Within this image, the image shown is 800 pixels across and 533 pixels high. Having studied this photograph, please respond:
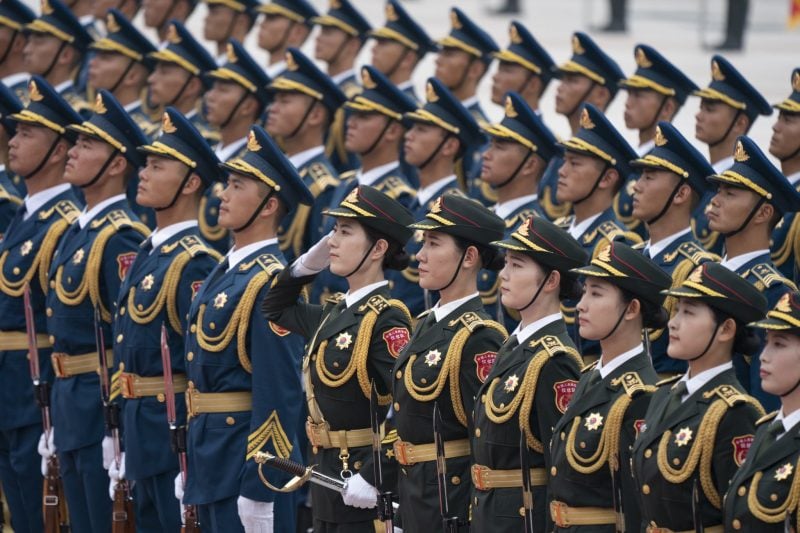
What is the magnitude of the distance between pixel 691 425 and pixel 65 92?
919 centimetres

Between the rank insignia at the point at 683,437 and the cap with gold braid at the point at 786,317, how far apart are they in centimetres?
51

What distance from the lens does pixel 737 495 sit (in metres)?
6.57

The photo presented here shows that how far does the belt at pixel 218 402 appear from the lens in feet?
29.2

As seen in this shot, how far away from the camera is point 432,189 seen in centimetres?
1180

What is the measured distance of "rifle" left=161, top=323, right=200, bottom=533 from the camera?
909 centimetres

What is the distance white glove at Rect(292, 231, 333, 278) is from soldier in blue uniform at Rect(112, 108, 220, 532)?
0.93 m

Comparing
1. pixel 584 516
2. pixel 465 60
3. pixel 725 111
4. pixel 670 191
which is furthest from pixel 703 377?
pixel 465 60

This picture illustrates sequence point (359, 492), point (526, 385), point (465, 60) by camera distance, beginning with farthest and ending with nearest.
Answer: point (465, 60) → point (359, 492) → point (526, 385)

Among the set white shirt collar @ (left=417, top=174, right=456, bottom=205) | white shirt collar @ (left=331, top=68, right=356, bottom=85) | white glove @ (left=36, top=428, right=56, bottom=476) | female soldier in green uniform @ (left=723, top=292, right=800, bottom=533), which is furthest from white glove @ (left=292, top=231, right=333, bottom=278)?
white shirt collar @ (left=331, top=68, right=356, bottom=85)

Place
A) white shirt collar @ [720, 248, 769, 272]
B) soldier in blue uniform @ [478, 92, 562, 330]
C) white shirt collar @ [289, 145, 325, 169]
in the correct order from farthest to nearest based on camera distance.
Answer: white shirt collar @ [289, 145, 325, 169]
soldier in blue uniform @ [478, 92, 562, 330]
white shirt collar @ [720, 248, 769, 272]

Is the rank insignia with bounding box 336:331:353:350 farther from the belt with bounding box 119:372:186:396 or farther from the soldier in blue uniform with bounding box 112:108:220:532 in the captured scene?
the belt with bounding box 119:372:186:396

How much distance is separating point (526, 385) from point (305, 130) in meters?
5.58

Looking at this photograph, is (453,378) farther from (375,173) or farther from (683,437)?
(375,173)

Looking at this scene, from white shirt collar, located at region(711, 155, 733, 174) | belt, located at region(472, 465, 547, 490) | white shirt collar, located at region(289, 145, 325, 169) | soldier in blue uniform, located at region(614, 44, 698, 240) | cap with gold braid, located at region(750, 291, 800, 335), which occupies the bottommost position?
belt, located at region(472, 465, 547, 490)
